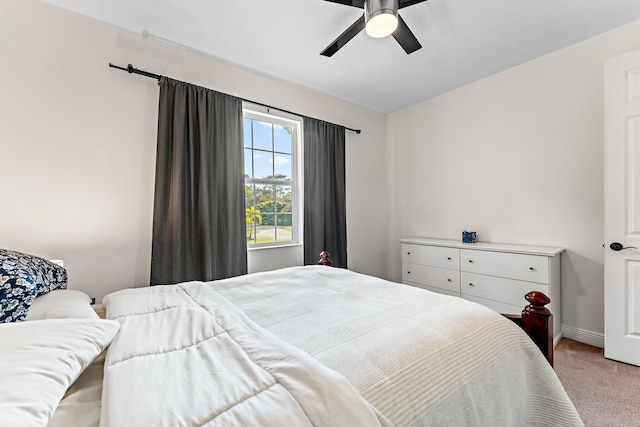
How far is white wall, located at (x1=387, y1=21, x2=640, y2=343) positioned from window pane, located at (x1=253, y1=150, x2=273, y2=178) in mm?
1953

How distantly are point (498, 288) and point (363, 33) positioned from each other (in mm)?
2546

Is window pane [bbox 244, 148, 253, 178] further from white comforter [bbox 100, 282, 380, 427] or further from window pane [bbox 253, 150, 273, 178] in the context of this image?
white comforter [bbox 100, 282, 380, 427]

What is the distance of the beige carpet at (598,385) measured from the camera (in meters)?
1.57

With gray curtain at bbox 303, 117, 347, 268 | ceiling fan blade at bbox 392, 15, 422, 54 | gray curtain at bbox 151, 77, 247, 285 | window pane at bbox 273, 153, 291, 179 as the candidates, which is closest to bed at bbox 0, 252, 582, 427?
gray curtain at bbox 151, 77, 247, 285

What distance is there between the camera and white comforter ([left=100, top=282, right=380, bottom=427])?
1.90 ft

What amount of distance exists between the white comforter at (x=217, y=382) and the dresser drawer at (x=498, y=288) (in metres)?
2.45

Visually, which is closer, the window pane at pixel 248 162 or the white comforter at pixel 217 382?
the white comforter at pixel 217 382

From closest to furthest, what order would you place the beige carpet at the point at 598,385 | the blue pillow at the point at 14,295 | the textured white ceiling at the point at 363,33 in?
the blue pillow at the point at 14,295 → the beige carpet at the point at 598,385 → the textured white ceiling at the point at 363,33

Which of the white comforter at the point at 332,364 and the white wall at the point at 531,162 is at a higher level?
the white wall at the point at 531,162

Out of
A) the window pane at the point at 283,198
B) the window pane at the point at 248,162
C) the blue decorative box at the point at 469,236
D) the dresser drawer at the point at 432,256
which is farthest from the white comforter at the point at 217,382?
the blue decorative box at the point at 469,236

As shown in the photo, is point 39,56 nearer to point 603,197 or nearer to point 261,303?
point 261,303

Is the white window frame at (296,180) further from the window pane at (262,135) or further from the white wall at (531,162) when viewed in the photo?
the white wall at (531,162)

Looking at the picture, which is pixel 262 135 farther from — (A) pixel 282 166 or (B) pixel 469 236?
(B) pixel 469 236

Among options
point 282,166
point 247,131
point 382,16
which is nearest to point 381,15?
point 382,16
